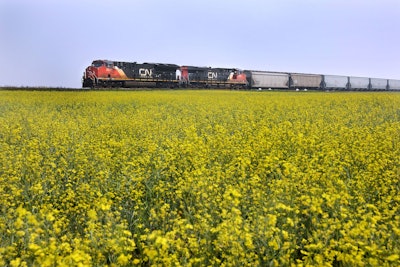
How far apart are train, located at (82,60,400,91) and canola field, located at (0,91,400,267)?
87.9 ft

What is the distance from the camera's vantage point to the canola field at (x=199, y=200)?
3.94 m

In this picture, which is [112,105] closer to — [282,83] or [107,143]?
[107,143]

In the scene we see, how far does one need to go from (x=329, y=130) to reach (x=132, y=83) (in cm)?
3239

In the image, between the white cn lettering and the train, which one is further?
the white cn lettering

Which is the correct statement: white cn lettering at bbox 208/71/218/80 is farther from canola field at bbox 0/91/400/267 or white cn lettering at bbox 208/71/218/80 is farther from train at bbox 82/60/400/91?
canola field at bbox 0/91/400/267

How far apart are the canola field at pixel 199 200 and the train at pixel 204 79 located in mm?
26802

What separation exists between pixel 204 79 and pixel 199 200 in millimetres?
43308

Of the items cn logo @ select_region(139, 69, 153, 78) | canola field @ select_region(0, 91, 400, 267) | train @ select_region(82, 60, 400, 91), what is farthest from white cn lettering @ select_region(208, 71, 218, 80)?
canola field @ select_region(0, 91, 400, 267)

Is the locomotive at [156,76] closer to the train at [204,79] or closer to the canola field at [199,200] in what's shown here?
the train at [204,79]

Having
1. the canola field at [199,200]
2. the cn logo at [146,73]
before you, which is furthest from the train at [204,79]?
the canola field at [199,200]

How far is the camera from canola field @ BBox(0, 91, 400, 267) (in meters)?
3.94

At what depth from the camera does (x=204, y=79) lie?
48344 millimetres

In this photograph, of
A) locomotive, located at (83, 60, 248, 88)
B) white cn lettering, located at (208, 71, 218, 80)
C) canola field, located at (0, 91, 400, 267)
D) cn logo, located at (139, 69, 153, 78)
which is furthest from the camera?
white cn lettering, located at (208, 71, 218, 80)

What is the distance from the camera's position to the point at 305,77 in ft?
193
